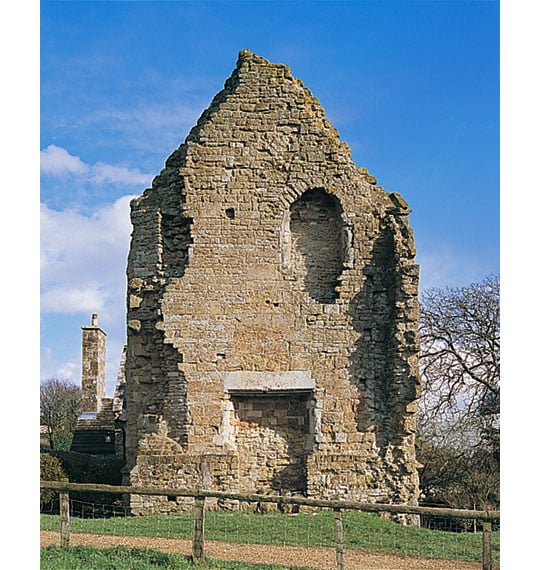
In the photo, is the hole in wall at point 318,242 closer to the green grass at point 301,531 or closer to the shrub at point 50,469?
the green grass at point 301,531

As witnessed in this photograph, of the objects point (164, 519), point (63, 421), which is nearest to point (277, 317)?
point (164, 519)

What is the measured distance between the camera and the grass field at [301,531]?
10195mm

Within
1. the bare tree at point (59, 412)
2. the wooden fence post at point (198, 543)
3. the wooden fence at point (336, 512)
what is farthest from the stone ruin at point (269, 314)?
the bare tree at point (59, 412)

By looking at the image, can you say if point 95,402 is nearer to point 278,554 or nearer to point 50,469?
point 50,469

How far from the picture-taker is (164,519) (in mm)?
11680

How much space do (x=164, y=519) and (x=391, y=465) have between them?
4074mm

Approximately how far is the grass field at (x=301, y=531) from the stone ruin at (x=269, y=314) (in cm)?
74

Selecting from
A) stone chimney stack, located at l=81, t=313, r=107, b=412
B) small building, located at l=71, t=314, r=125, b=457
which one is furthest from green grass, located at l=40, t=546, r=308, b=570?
stone chimney stack, located at l=81, t=313, r=107, b=412

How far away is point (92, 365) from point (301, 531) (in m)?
14.4

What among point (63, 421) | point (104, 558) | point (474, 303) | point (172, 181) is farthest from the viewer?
point (63, 421)

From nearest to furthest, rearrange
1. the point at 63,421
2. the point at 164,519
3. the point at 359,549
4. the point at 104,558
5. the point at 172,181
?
the point at 104,558
the point at 359,549
the point at 164,519
the point at 172,181
the point at 63,421

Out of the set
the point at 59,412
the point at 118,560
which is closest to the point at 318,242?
the point at 118,560

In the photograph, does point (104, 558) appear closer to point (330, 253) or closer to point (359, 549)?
point (359, 549)

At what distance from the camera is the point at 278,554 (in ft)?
31.1
